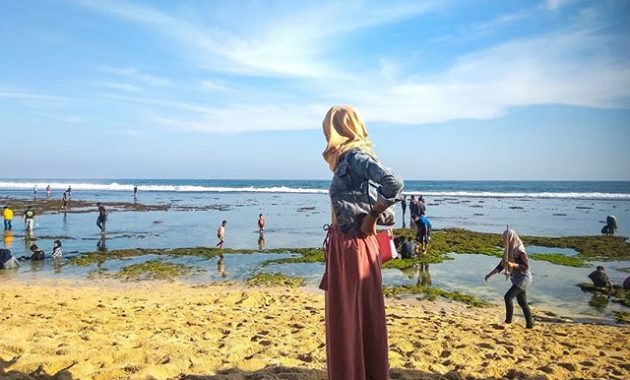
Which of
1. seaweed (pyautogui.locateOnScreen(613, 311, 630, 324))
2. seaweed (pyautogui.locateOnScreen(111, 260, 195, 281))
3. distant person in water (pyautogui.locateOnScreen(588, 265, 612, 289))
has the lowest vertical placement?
seaweed (pyautogui.locateOnScreen(111, 260, 195, 281))

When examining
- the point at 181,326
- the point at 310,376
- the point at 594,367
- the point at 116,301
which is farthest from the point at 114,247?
the point at 594,367

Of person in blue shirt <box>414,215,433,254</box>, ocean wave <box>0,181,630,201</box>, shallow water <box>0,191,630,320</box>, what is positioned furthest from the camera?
ocean wave <box>0,181,630,201</box>

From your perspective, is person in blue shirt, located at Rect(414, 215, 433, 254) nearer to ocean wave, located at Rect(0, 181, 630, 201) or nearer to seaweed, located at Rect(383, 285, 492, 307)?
seaweed, located at Rect(383, 285, 492, 307)

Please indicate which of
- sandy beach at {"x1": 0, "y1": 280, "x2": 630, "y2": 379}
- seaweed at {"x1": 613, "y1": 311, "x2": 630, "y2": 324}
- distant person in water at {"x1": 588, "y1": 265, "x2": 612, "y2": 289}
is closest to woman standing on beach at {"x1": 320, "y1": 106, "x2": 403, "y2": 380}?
sandy beach at {"x1": 0, "y1": 280, "x2": 630, "y2": 379}

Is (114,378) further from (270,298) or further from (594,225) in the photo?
(594,225)

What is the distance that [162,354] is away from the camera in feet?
17.2

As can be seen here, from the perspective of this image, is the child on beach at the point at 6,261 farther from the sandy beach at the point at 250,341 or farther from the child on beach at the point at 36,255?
the sandy beach at the point at 250,341

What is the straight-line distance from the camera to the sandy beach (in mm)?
4891

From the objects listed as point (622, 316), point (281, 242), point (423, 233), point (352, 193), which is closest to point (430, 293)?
point (622, 316)

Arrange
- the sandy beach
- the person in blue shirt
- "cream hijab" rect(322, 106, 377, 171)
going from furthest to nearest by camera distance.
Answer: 1. the person in blue shirt
2. the sandy beach
3. "cream hijab" rect(322, 106, 377, 171)

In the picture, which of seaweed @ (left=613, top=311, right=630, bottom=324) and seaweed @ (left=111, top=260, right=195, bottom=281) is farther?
seaweed @ (left=111, top=260, right=195, bottom=281)

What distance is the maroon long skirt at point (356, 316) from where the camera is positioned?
291 cm

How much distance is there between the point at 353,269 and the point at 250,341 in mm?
3776

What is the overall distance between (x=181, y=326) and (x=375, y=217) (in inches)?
208
